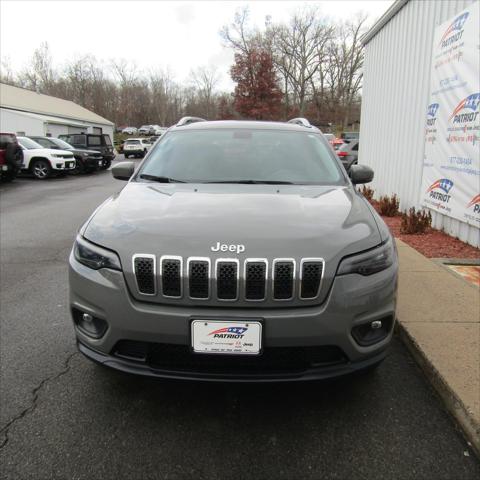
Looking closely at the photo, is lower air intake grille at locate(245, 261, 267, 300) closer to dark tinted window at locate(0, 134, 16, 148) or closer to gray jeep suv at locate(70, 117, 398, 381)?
gray jeep suv at locate(70, 117, 398, 381)

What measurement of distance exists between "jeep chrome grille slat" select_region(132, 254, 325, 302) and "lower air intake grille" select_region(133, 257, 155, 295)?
29 mm

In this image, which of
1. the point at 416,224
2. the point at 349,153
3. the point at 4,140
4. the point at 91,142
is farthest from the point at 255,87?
the point at 416,224

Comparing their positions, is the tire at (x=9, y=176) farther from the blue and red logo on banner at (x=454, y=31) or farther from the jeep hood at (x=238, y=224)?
the jeep hood at (x=238, y=224)

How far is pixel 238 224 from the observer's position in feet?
8.07

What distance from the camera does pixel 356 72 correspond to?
206 feet

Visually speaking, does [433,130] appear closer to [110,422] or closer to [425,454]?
[425,454]

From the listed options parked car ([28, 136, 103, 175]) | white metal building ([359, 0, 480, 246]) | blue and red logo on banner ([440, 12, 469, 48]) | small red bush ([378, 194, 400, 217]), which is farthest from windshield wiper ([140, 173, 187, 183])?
parked car ([28, 136, 103, 175])

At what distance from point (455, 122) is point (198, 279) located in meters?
5.70

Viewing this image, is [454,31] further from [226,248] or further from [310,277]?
[226,248]

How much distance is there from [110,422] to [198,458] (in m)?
0.59

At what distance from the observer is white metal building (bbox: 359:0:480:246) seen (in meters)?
7.42

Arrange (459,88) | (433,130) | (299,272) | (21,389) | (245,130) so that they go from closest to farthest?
(299,272)
(21,389)
(245,130)
(459,88)
(433,130)

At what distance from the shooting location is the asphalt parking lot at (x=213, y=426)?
84.8 inches

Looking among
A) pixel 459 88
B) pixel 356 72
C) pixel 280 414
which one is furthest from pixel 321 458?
pixel 356 72
